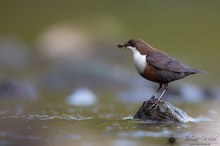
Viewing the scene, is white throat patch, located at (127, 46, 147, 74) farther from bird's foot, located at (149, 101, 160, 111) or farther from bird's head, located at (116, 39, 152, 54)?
bird's foot, located at (149, 101, 160, 111)

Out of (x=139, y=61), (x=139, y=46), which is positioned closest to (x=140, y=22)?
(x=139, y=46)

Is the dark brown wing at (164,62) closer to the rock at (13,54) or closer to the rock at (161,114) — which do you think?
the rock at (161,114)

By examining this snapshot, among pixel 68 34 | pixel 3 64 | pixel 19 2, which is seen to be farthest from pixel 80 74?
pixel 19 2

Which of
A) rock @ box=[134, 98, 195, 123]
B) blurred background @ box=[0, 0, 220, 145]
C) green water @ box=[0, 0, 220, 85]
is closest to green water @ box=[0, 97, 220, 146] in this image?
blurred background @ box=[0, 0, 220, 145]

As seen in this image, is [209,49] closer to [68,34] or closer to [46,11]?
[68,34]

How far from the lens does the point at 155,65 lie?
841 centimetres

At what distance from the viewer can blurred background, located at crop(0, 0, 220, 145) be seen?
32.8ft

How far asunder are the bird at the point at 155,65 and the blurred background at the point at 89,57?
33.6 inches

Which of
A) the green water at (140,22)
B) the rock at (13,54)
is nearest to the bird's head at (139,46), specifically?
the green water at (140,22)

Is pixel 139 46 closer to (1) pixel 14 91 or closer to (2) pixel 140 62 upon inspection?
(2) pixel 140 62

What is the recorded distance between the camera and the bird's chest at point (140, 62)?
27.6 ft

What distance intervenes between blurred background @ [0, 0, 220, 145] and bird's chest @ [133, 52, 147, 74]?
844 millimetres

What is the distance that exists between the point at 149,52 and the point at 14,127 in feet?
6.69

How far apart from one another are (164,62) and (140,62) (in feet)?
1.08
